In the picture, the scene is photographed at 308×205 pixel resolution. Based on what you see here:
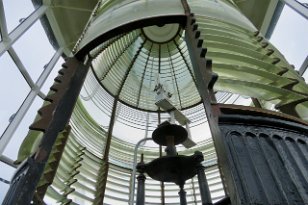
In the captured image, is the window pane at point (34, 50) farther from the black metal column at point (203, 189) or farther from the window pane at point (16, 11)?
the black metal column at point (203, 189)

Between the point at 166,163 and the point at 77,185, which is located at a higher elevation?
the point at 77,185

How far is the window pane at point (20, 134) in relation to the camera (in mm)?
3059

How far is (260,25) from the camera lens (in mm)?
4594

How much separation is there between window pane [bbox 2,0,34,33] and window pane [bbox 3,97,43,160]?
979 millimetres

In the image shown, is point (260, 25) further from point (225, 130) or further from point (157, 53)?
point (225, 130)

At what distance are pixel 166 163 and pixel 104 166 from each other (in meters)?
2.46

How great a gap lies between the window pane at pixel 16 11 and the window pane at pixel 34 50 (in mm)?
185

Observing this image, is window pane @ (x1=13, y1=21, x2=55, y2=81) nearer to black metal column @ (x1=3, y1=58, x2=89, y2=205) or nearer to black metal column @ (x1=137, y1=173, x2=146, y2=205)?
black metal column @ (x1=3, y1=58, x2=89, y2=205)

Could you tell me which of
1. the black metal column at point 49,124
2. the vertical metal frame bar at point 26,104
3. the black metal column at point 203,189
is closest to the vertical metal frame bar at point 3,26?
the vertical metal frame bar at point 26,104

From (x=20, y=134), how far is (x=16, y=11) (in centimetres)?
147

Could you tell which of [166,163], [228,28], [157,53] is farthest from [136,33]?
[166,163]

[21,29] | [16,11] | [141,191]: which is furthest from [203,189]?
[16,11]

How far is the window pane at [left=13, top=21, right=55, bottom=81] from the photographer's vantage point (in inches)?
139

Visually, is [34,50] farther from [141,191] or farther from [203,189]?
[203,189]
